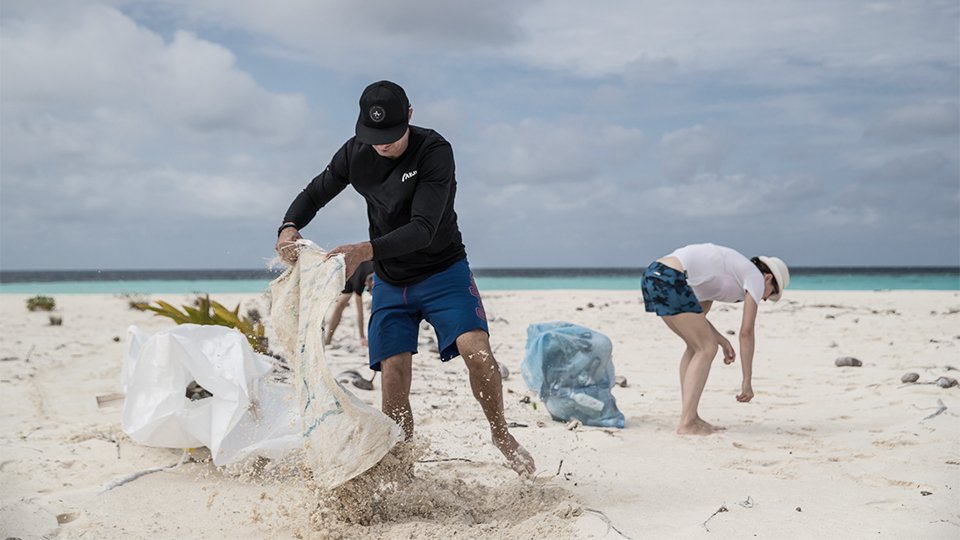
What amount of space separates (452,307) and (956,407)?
3.92m

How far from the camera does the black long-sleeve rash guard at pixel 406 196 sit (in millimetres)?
3455

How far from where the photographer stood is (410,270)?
3.71 m

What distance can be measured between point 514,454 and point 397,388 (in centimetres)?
66

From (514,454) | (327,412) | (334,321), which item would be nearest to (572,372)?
(514,454)

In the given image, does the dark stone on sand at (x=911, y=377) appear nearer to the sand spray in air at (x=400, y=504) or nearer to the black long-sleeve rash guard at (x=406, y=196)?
the sand spray in air at (x=400, y=504)

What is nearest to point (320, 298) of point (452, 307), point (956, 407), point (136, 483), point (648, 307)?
point (452, 307)

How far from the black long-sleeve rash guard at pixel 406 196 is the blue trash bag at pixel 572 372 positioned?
1.80 metres

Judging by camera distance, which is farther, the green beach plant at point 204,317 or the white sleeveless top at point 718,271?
the green beach plant at point 204,317

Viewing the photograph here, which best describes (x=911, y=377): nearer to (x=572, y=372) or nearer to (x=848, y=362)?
(x=848, y=362)

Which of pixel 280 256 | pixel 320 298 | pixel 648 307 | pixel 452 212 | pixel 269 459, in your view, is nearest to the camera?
pixel 320 298

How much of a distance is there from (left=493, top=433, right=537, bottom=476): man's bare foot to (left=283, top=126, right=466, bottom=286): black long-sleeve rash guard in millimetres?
875

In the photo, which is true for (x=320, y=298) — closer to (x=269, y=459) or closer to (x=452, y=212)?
(x=452, y=212)

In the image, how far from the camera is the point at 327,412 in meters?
3.18

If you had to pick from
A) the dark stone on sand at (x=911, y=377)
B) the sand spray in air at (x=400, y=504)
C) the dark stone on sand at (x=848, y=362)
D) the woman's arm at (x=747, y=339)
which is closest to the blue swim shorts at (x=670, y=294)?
the woman's arm at (x=747, y=339)
